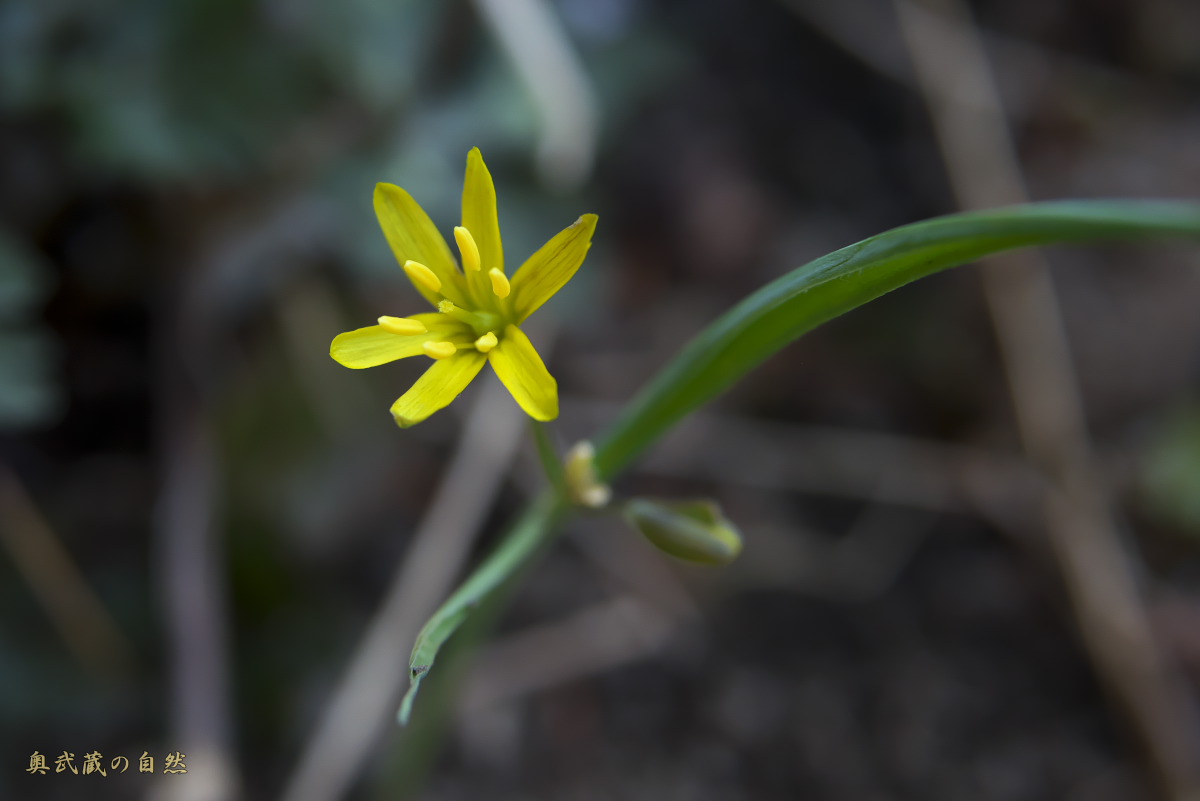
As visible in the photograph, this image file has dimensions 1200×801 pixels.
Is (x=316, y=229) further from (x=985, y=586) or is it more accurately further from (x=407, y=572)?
(x=985, y=586)

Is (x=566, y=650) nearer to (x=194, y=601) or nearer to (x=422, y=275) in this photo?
(x=194, y=601)

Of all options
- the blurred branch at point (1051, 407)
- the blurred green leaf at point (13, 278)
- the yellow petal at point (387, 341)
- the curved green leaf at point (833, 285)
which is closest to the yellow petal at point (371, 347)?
the yellow petal at point (387, 341)

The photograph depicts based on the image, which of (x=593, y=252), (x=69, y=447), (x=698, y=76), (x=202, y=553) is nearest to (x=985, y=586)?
(x=593, y=252)

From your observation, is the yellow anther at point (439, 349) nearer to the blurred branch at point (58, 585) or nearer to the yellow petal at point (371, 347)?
the yellow petal at point (371, 347)

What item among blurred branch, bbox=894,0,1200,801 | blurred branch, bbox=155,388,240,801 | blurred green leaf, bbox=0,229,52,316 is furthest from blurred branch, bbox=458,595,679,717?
blurred green leaf, bbox=0,229,52,316

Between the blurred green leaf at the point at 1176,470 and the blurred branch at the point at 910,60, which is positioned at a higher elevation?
the blurred branch at the point at 910,60

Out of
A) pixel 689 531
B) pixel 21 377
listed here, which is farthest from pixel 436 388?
pixel 21 377
